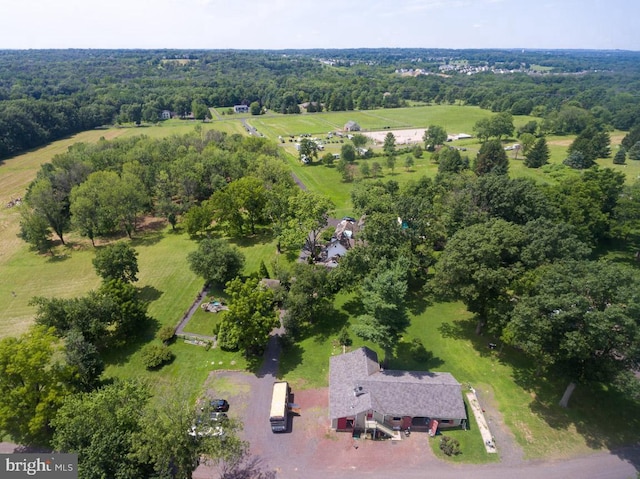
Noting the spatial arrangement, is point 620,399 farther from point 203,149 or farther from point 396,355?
point 203,149

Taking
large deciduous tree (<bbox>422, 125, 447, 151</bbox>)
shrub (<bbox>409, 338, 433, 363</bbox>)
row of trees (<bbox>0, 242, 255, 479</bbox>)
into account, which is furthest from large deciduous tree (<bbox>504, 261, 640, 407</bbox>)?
large deciduous tree (<bbox>422, 125, 447, 151</bbox>)

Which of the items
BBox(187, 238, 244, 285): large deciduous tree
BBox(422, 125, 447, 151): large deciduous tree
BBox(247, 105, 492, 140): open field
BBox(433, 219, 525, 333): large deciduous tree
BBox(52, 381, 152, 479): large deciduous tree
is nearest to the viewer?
BBox(52, 381, 152, 479): large deciduous tree

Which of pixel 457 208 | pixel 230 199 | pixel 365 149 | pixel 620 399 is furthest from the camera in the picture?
pixel 365 149

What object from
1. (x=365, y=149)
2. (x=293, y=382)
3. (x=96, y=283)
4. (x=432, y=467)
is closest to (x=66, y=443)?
(x=293, y=382)

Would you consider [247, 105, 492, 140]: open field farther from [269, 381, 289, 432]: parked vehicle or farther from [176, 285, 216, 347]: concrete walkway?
[269, 381, 289, 432]: parked vehicle

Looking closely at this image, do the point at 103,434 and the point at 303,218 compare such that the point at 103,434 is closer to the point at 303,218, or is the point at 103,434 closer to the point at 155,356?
the point at 155,356

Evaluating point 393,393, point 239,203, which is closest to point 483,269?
point 393,393

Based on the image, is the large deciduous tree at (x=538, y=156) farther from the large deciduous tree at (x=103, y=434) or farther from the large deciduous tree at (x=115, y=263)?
the large deciduous tree at (x=103, y=434)
